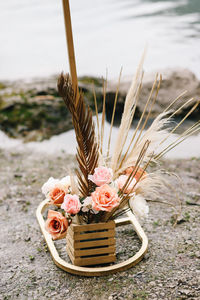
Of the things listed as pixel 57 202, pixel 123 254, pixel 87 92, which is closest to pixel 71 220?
pixel 57 202

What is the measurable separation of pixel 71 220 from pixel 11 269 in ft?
1.36

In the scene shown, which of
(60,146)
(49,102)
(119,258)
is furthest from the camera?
(49,102)

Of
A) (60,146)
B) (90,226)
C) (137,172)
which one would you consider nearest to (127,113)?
(137,172)

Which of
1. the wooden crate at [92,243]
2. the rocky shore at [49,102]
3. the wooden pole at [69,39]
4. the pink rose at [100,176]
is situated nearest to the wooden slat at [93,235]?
the wooden crate at [92,243]

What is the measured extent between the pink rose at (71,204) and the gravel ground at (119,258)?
0.11m

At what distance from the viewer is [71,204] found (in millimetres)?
1413

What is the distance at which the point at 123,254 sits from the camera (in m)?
1.70

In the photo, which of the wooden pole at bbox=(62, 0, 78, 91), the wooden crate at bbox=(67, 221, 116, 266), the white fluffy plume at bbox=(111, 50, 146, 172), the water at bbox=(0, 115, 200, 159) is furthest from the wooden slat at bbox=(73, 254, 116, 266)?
the water at bbox=(0, 115, 200, 159)

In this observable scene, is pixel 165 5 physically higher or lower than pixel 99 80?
higher

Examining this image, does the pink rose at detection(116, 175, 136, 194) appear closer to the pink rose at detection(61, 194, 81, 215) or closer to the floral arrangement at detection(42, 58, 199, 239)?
the floral arrangement at detection(42, 58, 199, 239)

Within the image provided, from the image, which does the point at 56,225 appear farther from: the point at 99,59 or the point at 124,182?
the point at 99,59

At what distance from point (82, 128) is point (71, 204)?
0.94 ft

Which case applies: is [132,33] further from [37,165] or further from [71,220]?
[71,220]

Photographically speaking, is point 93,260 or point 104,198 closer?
point 104,198
